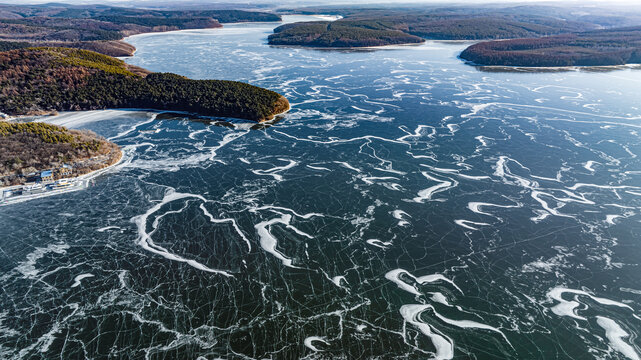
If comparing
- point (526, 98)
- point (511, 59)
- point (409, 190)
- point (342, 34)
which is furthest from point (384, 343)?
point (342, 34)

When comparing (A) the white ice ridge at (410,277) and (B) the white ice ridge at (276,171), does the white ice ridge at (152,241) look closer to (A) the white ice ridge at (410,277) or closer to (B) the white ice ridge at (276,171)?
(B) the white ice ridge at (276,171)

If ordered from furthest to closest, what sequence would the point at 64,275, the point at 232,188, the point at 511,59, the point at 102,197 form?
the point at 511,59
the point at 232,188
the point at 102,197
the point at 64,275

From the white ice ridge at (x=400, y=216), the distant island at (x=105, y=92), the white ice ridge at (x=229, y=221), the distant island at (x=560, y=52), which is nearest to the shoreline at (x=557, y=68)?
the distant island at (x=560, y=52)

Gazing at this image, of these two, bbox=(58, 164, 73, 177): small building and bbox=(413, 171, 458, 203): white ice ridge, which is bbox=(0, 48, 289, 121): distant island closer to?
bbox=(58, 164, 73, 177): small building

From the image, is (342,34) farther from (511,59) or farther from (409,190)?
(409,190)

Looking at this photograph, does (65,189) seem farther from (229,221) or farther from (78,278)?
(229,221)

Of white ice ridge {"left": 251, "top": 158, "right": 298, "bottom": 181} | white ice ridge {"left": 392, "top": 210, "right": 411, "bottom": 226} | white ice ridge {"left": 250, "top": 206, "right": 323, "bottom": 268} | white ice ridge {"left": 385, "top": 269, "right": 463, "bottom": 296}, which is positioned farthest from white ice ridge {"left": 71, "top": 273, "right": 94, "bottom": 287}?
white ice ridge {"left": 392, "top": 210, "right": 411, "bottom": 226}
